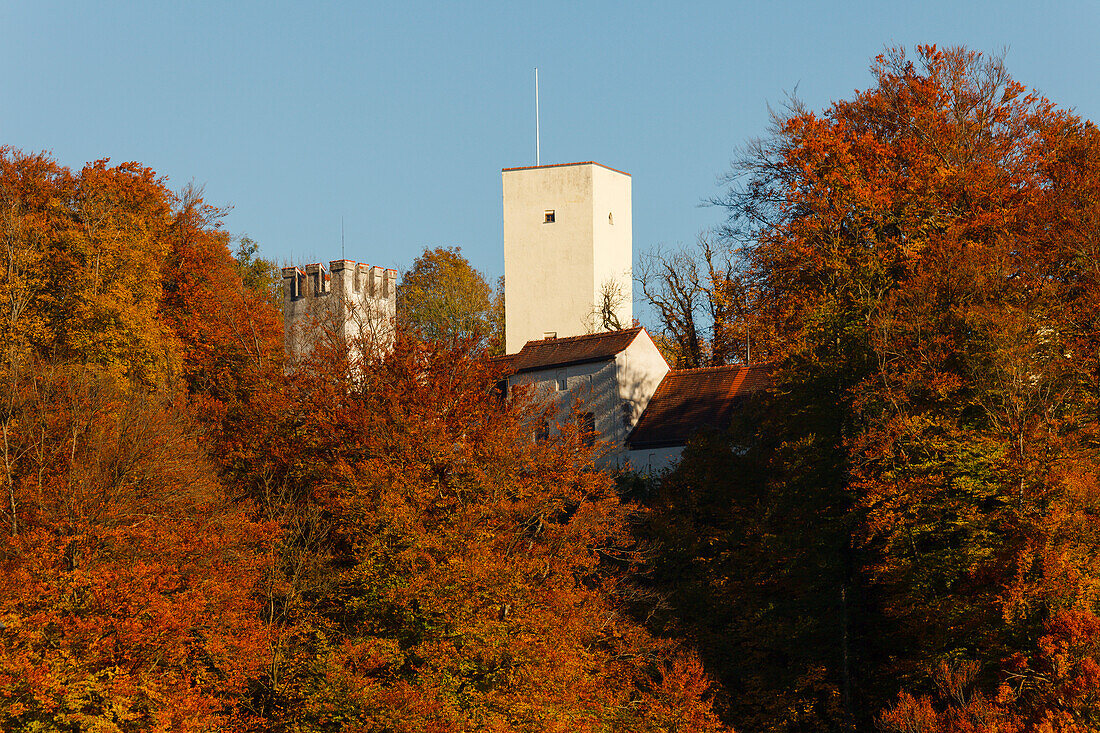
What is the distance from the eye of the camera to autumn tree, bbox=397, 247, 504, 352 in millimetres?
68188

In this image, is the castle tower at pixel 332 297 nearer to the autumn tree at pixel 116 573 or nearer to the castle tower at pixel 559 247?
the autumn tree at pixel 116 573

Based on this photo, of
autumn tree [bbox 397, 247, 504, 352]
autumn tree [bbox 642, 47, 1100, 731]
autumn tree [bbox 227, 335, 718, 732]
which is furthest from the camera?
autumn tree [bbox 397, 247, 504, 352]

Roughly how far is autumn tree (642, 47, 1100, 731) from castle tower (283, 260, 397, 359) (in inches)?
501

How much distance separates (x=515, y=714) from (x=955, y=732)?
414 inches

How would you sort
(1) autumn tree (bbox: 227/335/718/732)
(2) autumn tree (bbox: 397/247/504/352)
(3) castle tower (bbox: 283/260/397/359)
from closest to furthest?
(1) autumn tree (bbox: 227/335/718/732)
(3) castle tower (bbox: 283/260/397/359)
(2) autumn tree (bbox: 397/247/504/352)

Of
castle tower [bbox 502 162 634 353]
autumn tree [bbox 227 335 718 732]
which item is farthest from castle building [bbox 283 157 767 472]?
autumn tree [bbox 227 335 718 732]

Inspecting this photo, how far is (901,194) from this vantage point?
33.6 metres

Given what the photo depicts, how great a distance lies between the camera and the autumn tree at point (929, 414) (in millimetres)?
27969

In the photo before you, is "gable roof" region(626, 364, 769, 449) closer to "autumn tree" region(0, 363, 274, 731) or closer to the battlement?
the battlement

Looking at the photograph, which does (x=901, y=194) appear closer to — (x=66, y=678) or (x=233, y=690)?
(x=233, y=690)

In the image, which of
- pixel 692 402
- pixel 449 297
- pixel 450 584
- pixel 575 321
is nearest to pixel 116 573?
pixel 450 584

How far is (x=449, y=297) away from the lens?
69.9 meters

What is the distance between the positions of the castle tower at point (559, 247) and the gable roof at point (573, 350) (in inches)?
211

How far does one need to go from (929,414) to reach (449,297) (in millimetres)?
42332
